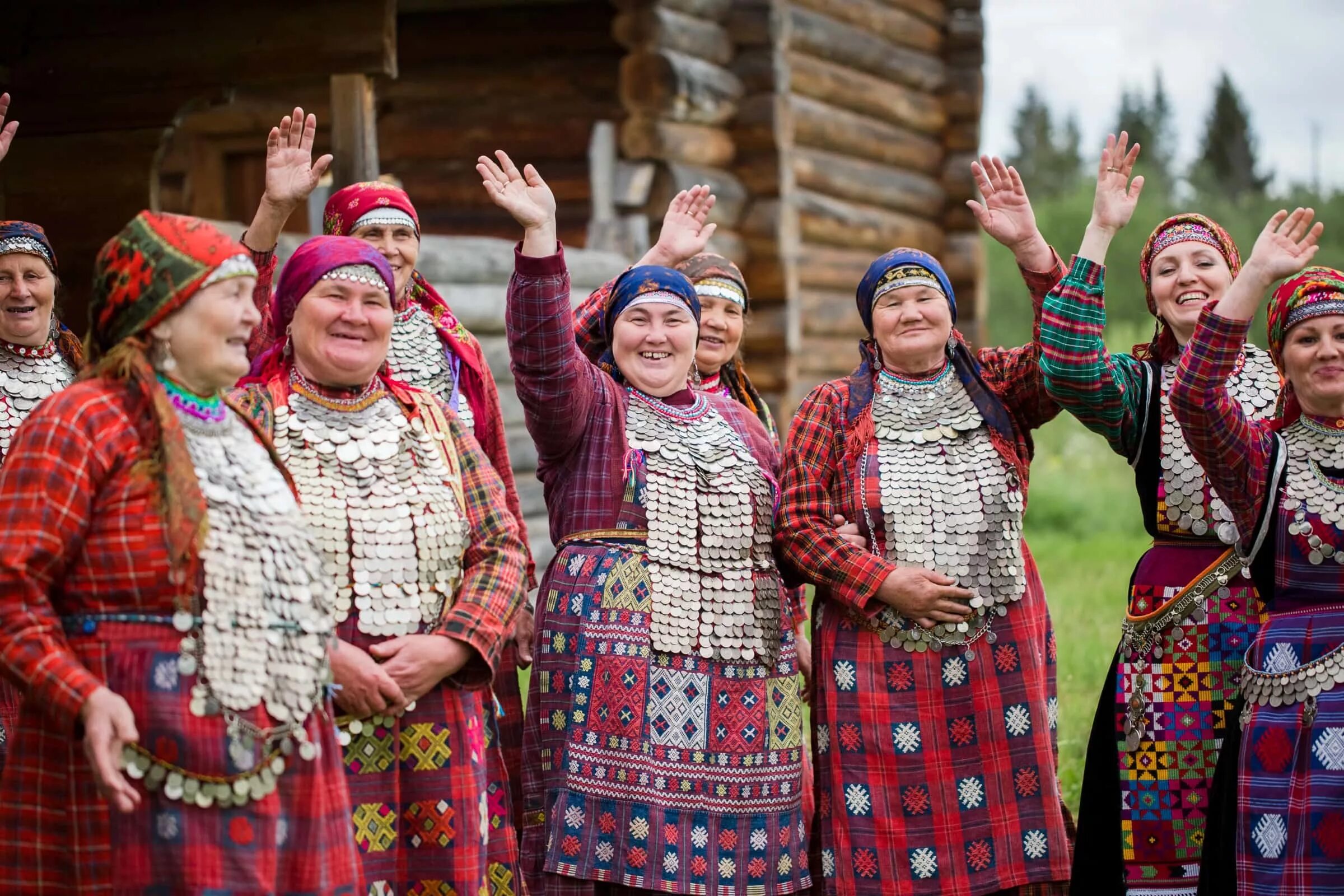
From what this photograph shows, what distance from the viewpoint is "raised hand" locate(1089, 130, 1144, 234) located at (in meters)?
4.08

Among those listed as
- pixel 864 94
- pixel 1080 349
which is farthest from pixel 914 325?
pixel 864 94

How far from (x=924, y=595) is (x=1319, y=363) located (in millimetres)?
1131

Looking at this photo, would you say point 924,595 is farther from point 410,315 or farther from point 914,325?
point 410,315

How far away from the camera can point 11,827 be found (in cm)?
279

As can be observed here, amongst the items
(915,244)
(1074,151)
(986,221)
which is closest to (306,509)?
(986,221)

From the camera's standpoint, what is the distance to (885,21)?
38.3 ft

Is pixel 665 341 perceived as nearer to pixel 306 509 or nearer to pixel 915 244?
pixel 306 509

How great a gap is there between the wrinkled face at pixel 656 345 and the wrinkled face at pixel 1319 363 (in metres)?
1.58

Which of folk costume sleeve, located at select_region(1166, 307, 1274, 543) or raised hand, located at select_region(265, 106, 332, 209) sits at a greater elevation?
raised hand, located at select_region(265, 106, 332, 209)

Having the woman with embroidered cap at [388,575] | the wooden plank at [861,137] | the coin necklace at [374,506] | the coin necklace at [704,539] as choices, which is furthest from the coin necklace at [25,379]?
the wooden plank at [861,137]

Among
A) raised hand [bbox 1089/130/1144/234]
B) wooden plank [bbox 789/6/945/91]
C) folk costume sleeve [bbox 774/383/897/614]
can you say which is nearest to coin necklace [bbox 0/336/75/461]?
folk costume sleeve [bbox 774/383/897/614]

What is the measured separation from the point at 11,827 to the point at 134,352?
2.95ft

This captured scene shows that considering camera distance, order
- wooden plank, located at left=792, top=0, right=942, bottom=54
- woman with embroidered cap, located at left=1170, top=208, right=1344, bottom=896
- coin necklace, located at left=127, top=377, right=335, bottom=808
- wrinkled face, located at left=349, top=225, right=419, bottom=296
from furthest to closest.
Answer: wooden plank, located at left=792, top=0, right=942, bottom=54, wrinkled face, located at left=349, top=225, right=419, bottom=296, woman with embroidered cap, located at left=1170, top=208, right=1344, bottom=896, coin necklace, located at left=127, top=377, right=335, bottom=808

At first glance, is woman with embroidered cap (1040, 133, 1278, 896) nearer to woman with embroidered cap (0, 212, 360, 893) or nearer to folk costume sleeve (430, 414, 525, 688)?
folk costume sleeve (430, 414, 525, 688)
